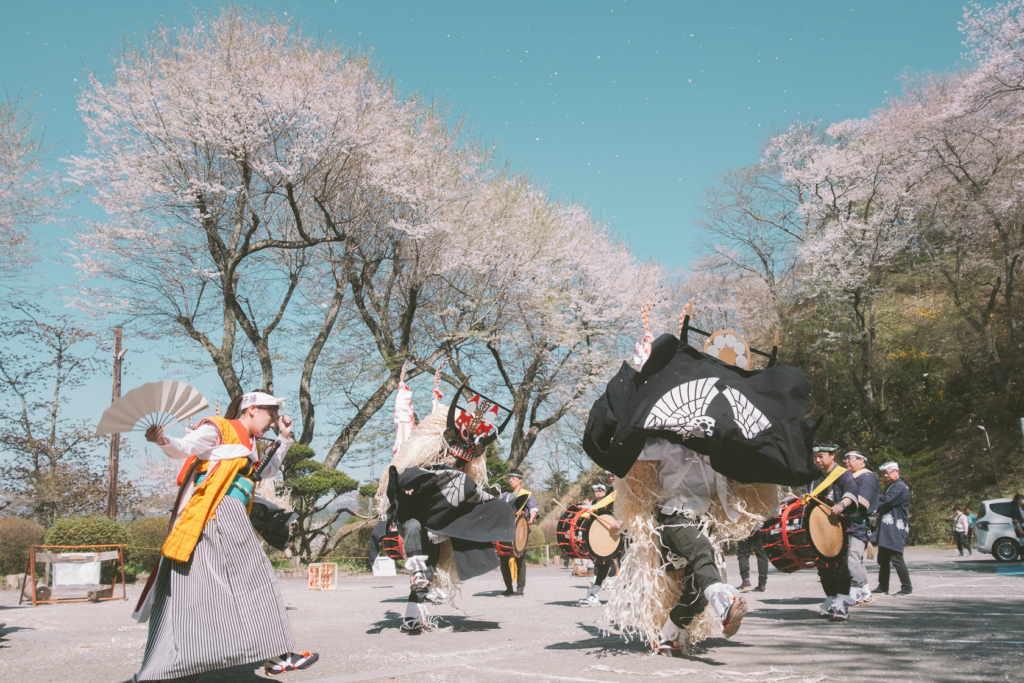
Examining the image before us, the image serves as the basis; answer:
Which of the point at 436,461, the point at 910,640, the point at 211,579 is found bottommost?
the point at 910,640

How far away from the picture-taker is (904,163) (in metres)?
27.2

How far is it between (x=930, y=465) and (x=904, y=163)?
1087cm

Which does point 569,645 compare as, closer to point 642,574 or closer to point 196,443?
point 642,574

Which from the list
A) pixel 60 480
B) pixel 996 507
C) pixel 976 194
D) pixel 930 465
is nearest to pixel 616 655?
pixel 996 507

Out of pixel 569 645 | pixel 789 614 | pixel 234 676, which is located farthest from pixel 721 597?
pixel 789 614

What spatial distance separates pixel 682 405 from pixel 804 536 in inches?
105

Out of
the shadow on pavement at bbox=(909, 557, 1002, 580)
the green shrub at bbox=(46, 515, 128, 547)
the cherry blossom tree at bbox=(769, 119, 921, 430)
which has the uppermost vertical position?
the cherry blossom tree at bbox=(769, 119, 921, 430)

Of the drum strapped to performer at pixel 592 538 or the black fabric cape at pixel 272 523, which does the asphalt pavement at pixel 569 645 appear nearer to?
the drum strapped to performer at pixel 592 538

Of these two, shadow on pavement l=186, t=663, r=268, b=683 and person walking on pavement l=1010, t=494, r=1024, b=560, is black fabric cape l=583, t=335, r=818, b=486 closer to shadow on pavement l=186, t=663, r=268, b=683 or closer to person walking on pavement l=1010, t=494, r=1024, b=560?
shadow on pavement l=186, t=663, r=268, b=683

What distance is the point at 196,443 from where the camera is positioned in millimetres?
4336

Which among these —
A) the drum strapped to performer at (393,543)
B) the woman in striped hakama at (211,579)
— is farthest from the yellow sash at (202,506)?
the drum strapped to performer at (393,543)

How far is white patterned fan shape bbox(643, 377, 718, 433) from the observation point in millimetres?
5008

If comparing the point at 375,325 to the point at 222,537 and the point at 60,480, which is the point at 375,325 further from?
the point at 222,537

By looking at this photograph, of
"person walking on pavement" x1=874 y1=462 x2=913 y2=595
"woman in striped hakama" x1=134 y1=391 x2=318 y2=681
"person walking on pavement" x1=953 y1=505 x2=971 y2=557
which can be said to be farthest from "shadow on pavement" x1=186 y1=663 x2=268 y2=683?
"person walking on pavement" x1=953 y1=505 x2=971 y2=557
